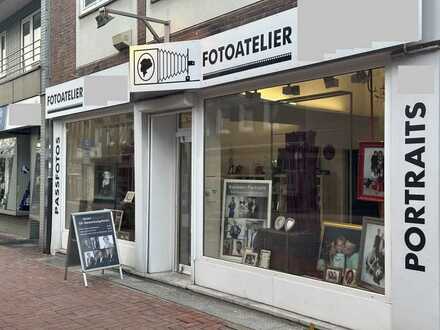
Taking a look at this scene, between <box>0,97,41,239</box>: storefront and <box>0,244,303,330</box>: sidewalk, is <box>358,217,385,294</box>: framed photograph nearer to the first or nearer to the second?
<box>0,244,303,330</box>: sidewalk

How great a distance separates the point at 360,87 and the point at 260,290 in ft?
8.89

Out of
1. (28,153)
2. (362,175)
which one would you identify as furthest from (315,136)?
(28,153)

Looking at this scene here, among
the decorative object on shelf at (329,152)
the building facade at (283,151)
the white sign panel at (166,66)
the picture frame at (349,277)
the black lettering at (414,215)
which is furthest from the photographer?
the white sign panel at (166,66)

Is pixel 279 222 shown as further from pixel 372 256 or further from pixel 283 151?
pixel 372 256

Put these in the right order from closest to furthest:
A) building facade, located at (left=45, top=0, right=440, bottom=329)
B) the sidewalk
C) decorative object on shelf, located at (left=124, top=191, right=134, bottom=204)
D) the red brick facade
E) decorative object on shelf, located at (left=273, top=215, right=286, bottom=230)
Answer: building facade, located at (left=45, top=0, right=440, bottom=329), the sidewalk, the red brick facade, decorative object on shelf, located at (left=273, top=215, right=286, bottom=230), decorative object on shelf, located at (left=124, top=191, right=134, bottom=204)

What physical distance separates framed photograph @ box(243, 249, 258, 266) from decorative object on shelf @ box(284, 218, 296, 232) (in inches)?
24.7

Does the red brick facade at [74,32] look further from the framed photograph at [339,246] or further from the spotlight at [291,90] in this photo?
the framed photograph at [339,246]

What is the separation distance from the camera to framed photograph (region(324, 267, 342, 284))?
6.43m

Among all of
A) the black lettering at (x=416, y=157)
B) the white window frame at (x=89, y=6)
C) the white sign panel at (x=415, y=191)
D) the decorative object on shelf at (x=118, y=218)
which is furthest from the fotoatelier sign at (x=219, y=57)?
the decorative object on shelf at (x=118, y=218)

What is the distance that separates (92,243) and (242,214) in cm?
259

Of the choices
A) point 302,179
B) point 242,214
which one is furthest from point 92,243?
point 302,179

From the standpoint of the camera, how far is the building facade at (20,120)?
13477 millimetres

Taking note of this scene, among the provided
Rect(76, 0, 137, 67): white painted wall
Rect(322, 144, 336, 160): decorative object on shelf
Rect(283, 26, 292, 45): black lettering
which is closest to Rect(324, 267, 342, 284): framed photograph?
Rect(322, 144, 336, 160): decorative object on shelf

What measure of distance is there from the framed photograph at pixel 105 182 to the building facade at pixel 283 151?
14 cm
